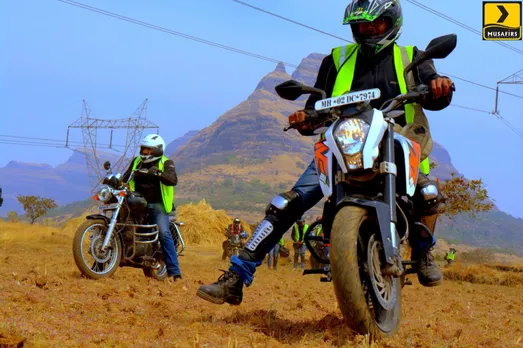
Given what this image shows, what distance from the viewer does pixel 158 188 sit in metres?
9.61

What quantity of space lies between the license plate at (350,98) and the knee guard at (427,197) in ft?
2.49

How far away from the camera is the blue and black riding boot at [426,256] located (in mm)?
4688

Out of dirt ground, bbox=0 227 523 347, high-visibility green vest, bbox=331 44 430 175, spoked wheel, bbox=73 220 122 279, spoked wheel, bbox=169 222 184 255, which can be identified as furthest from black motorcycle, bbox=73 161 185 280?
high-visibility green vest, bbox=331 44 430 175

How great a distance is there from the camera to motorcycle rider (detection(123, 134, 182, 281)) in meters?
9.52

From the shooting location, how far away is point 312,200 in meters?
4.79

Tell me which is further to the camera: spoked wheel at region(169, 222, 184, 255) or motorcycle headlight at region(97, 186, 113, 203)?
spoked wheel at region(169, 222, 184, 255)

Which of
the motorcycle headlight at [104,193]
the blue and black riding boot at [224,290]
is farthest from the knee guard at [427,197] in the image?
the motorcycle headlight at [104,193]

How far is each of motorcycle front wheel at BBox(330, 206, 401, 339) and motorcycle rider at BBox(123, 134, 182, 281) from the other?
5.53 m

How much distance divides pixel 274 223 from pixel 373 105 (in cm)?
114

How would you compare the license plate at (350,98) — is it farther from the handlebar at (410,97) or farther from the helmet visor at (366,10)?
the helmet visor at (366,10)

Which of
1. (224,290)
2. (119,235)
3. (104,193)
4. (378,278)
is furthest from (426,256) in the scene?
(119,235)

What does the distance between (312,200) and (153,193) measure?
5.21m

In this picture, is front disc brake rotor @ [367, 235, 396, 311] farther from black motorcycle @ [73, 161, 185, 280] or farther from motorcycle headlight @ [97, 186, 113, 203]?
motorcycle headlight @ [97, 186, 113, 203]

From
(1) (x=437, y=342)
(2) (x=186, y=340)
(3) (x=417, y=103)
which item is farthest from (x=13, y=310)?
(3) (x=417, y=103)
